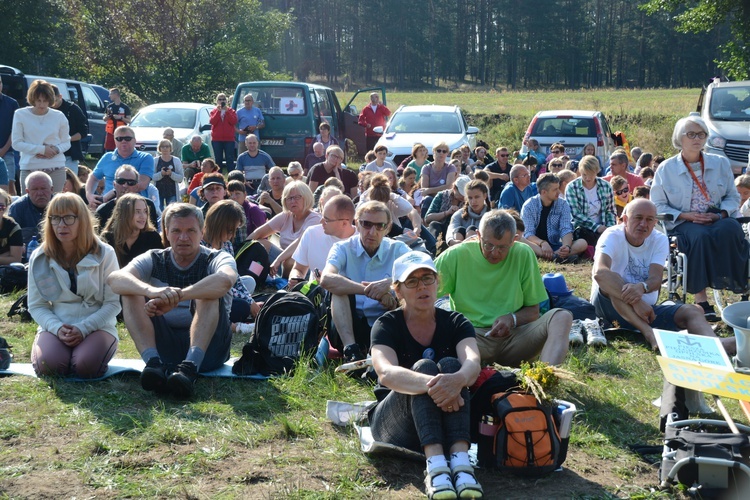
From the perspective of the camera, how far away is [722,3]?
2408 centimetres

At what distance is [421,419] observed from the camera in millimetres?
3961

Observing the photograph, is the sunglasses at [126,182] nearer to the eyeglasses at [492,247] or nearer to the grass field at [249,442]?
the grass field at [249,442]

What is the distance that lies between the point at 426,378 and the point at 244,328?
3.51 metres

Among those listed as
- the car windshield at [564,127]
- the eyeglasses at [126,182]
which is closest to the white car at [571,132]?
the car windshield at [564,127]

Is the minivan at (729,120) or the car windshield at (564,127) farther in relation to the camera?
the car windshield at (564,127)

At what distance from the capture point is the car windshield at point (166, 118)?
17.9m

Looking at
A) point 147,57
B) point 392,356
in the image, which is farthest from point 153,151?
point 147,57

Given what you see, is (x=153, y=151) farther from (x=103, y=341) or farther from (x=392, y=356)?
(x=392, y=356)

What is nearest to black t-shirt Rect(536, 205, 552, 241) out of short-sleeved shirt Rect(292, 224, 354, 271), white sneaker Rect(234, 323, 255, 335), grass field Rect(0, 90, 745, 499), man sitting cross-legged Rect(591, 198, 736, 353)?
man sitting cross-legged Rect(591, 198, 736, 353)

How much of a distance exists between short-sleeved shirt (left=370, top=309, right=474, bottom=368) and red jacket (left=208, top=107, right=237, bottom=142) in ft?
44.0

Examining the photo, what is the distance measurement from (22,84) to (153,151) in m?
2.66

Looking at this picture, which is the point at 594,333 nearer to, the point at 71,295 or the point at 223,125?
the point at 71,295

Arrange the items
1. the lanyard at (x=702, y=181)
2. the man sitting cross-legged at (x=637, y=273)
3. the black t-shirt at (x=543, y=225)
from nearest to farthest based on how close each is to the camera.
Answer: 1. the man sitting cross-legged at (x=637, y=273)
2. the lanyard at (x=702, y=181)
3. the black t-shirt at (x=543, y=225)

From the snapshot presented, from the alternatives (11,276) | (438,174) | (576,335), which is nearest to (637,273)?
(576,335)
